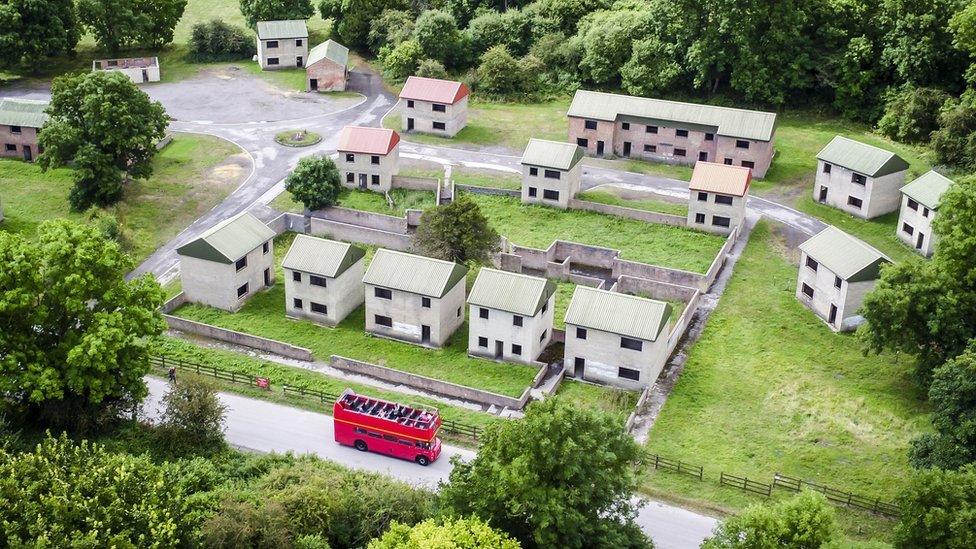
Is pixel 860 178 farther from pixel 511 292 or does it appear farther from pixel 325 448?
pixel 325 448

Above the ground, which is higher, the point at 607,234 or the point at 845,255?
the point at 845,255

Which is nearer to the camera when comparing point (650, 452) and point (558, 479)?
point (558, 479)

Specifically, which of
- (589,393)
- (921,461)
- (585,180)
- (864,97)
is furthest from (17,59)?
(921,461)

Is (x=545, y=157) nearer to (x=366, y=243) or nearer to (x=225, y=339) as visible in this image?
(x=366, y=243)

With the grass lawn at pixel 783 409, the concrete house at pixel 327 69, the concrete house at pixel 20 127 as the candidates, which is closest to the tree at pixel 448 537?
the grass lawn at pixel 783 409

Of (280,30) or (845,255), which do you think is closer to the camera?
(845,255)

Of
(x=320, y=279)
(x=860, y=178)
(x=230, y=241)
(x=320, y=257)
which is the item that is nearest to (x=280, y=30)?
(x=230, y=241)
